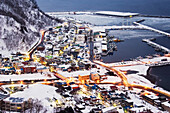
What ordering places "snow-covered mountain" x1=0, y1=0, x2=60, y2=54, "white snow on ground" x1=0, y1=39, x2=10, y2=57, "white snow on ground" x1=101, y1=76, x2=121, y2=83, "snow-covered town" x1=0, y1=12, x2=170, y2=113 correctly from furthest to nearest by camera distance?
"snow-covered mountain" x1=0, y1=0, x2=60, y2=54, "white snow on ground" x1=0, y1=39, x2=10, y2=57, "white snow on ground" x1=101, y1=76, x2=121, y2=83, "snow-covered town" x1=0, y1=12, x2=170, y2=113

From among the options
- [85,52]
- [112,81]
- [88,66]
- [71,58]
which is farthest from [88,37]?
[112,81]

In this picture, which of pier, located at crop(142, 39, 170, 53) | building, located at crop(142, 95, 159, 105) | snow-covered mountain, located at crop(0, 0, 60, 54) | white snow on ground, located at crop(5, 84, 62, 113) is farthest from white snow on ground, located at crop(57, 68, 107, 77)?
→ pier, located at crop(142, 39, 170, 53)

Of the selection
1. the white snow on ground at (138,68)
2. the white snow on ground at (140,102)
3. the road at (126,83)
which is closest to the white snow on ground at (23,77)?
the road at (126,83)

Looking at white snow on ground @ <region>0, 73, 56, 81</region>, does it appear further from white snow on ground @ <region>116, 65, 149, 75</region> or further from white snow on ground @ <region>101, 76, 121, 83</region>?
white snow on ground @ <region>116, 65, 149, 75</region>

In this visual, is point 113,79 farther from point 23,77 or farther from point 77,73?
point 23,77

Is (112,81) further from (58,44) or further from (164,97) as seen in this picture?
(58,44)

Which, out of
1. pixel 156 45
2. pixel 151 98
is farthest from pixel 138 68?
pixel 156 45

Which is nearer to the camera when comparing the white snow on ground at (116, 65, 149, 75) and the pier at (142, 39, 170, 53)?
the white snow on ground at (116, 65, 149, 75)
